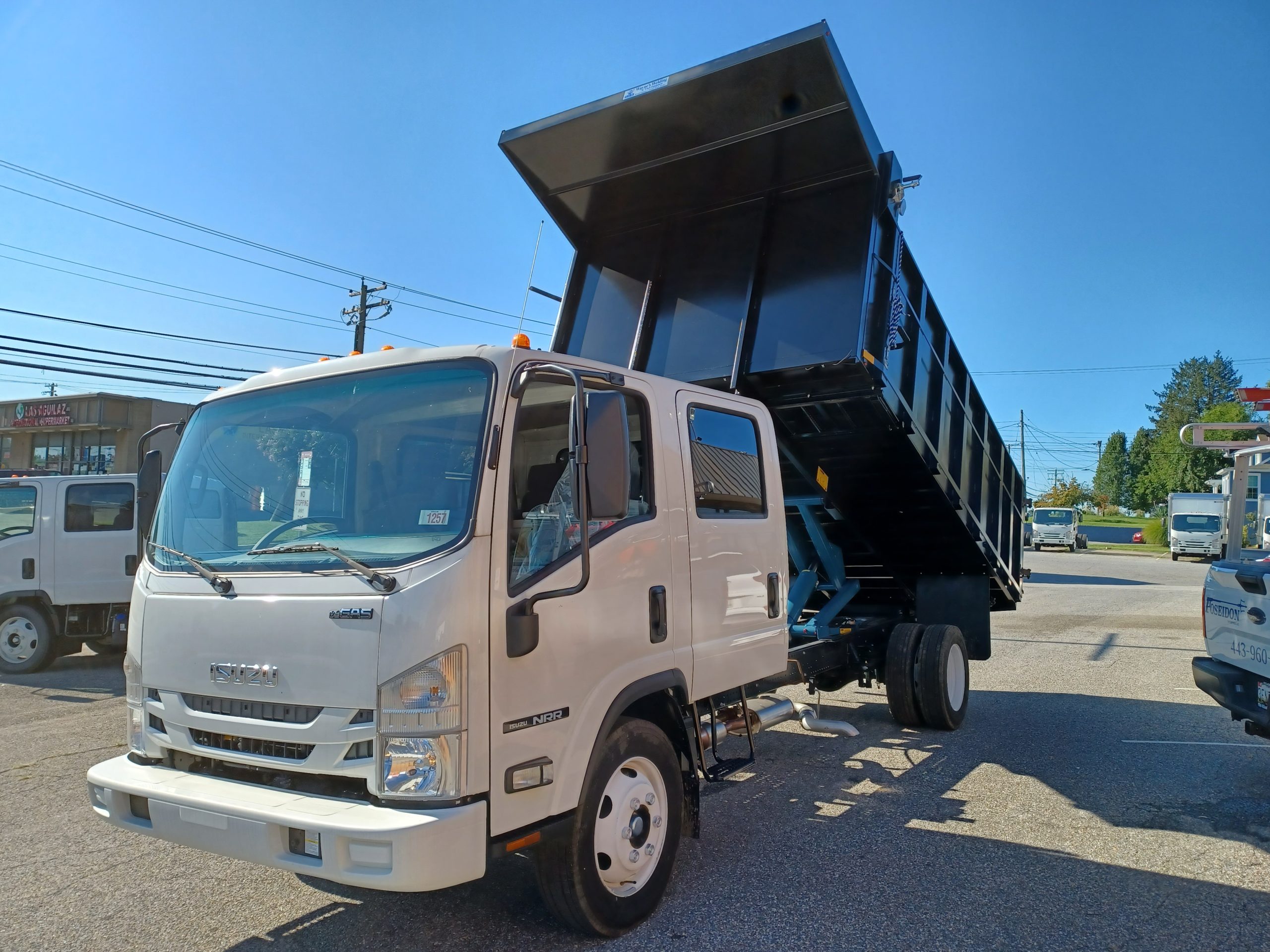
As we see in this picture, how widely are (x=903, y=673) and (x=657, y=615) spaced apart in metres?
3.80

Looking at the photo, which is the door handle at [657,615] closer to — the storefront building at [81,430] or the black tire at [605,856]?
the black tire at [605,856]

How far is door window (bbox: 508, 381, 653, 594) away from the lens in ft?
10.9

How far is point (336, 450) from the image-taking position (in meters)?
3.67

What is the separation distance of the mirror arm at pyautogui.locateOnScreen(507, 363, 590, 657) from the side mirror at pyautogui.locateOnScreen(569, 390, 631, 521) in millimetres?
35

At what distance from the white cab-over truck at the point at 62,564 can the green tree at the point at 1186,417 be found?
6627 centimetres

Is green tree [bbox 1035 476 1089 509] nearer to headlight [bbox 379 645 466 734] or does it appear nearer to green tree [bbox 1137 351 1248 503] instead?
green tree [bbox 1137 351 1248 503]

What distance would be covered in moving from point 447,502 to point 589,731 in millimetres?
1049

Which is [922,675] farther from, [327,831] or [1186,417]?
[1186,417]

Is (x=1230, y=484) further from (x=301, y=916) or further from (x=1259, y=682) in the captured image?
(x=301, y=916)

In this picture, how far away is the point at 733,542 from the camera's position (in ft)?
15.0

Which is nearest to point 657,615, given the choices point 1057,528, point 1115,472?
point 1057,528

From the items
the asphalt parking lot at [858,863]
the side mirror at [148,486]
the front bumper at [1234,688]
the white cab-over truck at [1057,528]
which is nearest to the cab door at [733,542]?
the asphalt parking lot at [858,863]

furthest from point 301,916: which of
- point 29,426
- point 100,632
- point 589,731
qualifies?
point 29,426

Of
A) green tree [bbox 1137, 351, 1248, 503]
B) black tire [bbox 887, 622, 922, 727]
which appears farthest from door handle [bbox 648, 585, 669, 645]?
green tree [bbox 1137, 351, 1248, 503]
